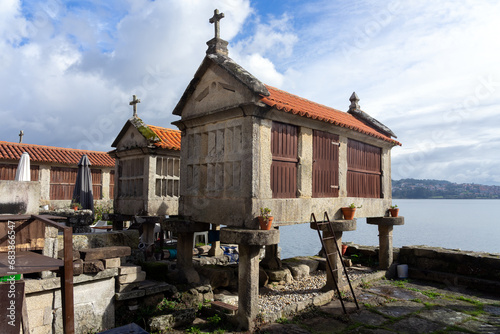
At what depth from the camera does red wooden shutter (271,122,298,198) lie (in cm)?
746

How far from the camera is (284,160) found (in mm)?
7711

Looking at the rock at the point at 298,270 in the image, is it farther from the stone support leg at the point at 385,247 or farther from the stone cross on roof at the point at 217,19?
the stone cross on roof at the point at 217,19

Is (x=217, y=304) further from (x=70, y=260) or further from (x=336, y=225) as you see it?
(x=70, y=260)

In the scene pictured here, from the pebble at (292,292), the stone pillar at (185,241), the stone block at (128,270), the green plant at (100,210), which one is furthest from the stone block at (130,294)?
the green plant at (100,210)

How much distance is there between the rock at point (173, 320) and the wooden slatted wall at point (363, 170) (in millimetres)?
5655

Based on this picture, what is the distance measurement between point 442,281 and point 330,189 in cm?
536

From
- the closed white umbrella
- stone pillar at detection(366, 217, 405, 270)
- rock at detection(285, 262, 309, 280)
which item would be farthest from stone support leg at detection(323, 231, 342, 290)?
the closed white umbrella

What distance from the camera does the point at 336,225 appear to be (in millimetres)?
8641

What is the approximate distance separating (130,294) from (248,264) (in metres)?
2.46

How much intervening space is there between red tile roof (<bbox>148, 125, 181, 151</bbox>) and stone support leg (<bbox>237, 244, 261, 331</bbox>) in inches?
227

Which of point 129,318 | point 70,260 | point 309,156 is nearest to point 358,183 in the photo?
point 309,156

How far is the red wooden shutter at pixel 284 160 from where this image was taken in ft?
24.5

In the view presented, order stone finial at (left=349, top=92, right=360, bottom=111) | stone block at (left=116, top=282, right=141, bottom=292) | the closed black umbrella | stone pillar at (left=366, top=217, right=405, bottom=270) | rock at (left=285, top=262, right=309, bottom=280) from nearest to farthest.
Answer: stone block at (left=116, top=282, right=141, bottom=292)
rock at (left=285, top=262, right=309, bottom=280)
stone pillar at (left=366, top=217, right=405, bottom=270)
the closed black umbrella
stone finial at (left=349, top=92, right=360, bottom=111)

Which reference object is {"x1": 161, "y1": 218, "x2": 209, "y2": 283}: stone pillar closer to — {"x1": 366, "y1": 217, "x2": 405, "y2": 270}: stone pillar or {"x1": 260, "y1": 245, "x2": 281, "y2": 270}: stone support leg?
{"x1": 260, "y1": 245, "x2": 281, "y2": 270}: stone support leg
